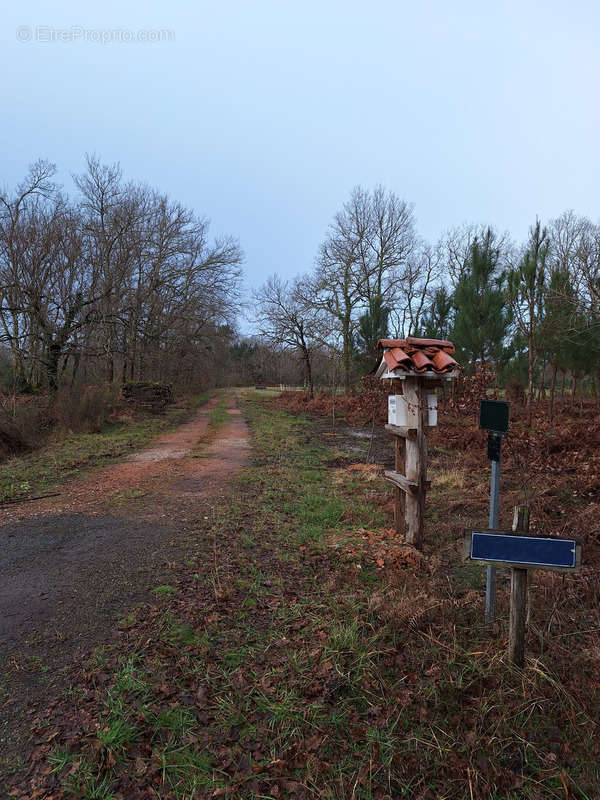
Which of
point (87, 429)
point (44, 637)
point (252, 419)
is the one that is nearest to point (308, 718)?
point (44, 637)

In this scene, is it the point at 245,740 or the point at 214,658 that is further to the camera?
the point at 214,658

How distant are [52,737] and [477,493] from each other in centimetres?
627

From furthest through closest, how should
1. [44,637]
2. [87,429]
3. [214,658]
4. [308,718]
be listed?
[87,429] < [44,637] < [214,658] < [308,718]

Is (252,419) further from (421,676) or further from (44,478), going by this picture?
(421,676)

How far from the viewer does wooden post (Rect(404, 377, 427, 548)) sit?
4715 mm

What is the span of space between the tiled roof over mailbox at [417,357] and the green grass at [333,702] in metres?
2.06

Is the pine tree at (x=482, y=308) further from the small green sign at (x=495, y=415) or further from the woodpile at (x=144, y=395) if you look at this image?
the small green sign at (x=495, y=415)

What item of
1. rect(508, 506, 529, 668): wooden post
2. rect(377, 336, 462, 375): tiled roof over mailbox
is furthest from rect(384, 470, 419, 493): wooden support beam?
rect(508, 506, 529, 668): wooden post

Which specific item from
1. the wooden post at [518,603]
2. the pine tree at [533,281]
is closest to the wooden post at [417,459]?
the wooden post at [518,603]

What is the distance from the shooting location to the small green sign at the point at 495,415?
126 inches

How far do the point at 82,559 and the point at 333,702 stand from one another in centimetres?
331

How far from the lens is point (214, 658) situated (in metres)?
2.98

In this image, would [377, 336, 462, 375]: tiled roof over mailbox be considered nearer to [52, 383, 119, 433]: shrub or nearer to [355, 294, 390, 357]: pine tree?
[52, 383, 119, 433]: shrub

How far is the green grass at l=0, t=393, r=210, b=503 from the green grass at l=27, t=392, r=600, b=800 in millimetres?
5327
